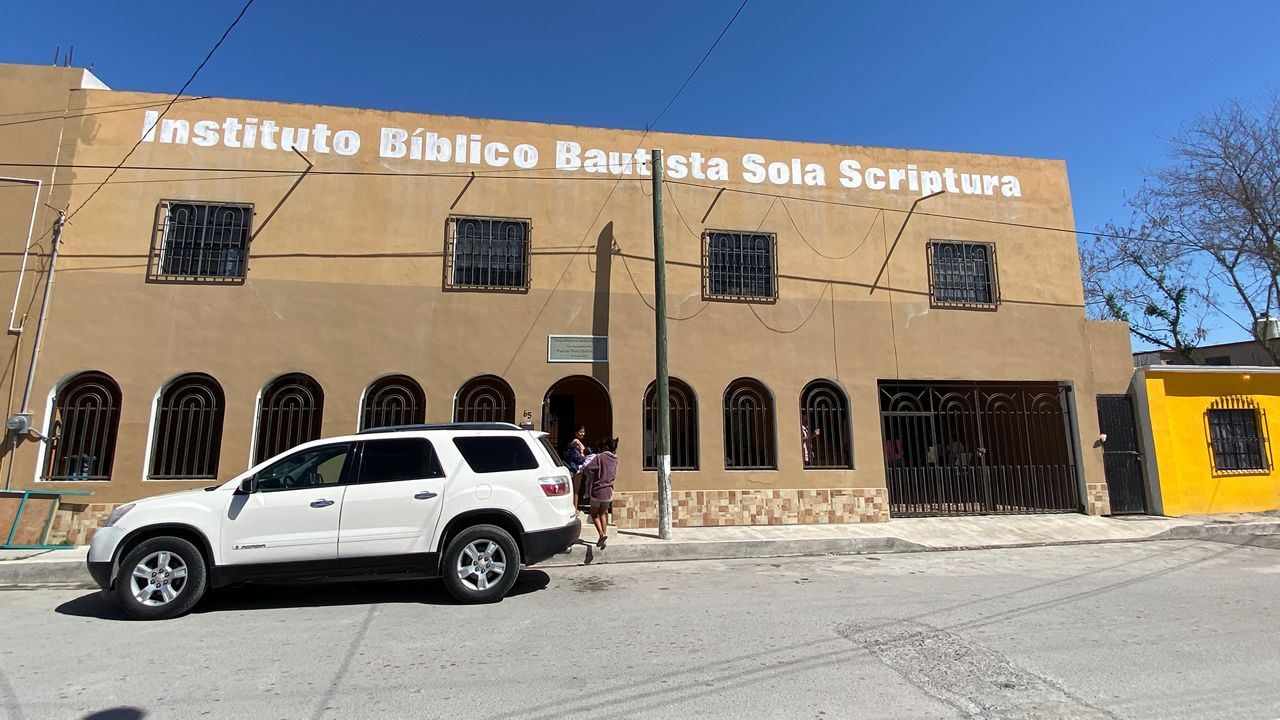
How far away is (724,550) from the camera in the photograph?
973 cm

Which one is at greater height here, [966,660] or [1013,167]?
[1013,167]

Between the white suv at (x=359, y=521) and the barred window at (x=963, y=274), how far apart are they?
9.44 metres

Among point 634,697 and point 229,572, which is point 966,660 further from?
point 229,572

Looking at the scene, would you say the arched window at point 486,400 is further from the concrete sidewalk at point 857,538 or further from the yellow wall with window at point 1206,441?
the yellow wall with window at point 1206,441

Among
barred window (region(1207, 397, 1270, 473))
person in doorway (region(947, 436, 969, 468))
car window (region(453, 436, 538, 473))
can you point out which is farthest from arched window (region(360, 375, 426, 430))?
barred window (region(1207, 397, 1270, 473))

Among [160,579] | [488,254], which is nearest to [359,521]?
[160,579]

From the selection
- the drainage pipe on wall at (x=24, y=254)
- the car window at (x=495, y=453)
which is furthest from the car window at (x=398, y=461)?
the drainage pipe on wall at (x=24, y=254)

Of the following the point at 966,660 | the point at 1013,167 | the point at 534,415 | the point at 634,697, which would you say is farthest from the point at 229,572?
the point at 1013,167

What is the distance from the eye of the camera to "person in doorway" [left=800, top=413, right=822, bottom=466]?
11.9 meters

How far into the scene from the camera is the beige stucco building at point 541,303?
34.7 feet

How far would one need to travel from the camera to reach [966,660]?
4.88 metres

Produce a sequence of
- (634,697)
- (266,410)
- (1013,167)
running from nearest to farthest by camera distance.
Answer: (634,697) → (266,410) → (1013,167)

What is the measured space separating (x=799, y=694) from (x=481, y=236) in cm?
958

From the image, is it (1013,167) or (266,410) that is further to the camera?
(1013,167)
